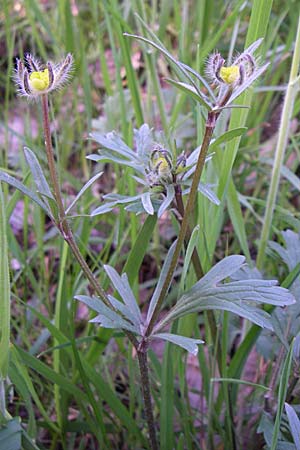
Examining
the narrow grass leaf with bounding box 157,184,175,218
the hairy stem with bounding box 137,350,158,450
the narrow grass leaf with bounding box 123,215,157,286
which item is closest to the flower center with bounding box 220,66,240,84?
the narrow grass leaf with bounding box 157,184,175,218

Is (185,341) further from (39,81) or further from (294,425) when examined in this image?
(39,81)

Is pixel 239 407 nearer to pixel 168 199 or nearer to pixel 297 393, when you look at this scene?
pixel 297 393

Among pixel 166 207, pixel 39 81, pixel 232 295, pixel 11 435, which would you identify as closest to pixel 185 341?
pixel 232 295

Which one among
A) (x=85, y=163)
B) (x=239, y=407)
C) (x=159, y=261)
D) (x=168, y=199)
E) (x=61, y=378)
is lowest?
(x=239, y=407)

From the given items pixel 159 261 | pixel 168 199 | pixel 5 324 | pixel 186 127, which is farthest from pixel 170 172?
pixel 186 127

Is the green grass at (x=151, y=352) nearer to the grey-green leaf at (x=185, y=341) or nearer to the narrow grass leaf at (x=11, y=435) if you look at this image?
the narrow grass leaf at (x=11, y=435)

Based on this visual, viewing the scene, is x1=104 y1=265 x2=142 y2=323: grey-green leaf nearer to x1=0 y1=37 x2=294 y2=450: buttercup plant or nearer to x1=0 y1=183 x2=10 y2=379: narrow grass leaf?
x1=0 y1=37 x2=294 y2=450: buttercup plant

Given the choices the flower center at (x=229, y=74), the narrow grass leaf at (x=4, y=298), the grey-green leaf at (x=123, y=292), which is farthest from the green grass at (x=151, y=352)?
the flower center at (x=229, y=74)
